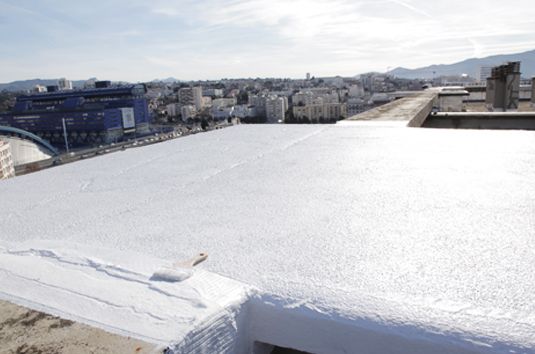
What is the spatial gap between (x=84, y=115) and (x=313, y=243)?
141 ft

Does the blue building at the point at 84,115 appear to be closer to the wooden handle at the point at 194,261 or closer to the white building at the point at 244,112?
the white building at the point at 244,112

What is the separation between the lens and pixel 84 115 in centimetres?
3931

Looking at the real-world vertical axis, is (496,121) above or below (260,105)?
below

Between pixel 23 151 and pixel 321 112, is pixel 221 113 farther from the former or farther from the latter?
pixel 23 151

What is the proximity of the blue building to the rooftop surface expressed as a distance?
40.1 metres

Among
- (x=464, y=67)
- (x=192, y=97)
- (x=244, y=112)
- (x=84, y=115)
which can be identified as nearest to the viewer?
(x=84, y=115)

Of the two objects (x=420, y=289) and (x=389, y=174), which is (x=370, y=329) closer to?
(x=420, y=289)

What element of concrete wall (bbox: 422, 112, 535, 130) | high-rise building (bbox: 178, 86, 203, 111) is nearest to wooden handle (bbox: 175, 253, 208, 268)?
concrete wall (bbox: 422, 112, 535, 130)

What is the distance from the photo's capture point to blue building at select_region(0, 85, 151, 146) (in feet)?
129

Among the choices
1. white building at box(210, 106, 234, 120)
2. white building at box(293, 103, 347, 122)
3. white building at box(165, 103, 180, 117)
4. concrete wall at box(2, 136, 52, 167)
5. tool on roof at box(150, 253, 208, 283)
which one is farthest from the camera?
white building at box(165, 103, 180, 117)

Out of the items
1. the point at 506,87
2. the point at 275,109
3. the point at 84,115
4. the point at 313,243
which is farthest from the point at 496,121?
the point at 275,109

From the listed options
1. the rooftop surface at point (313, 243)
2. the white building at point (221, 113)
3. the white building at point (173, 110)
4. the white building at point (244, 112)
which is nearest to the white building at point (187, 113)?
the white building at point (221, 113)

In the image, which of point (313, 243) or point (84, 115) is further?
point (84, 115)

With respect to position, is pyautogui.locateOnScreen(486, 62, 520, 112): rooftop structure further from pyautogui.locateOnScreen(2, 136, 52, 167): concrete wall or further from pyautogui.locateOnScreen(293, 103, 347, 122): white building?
pyautogui.locateOnScreen(293, 103, 347, 122): white building
